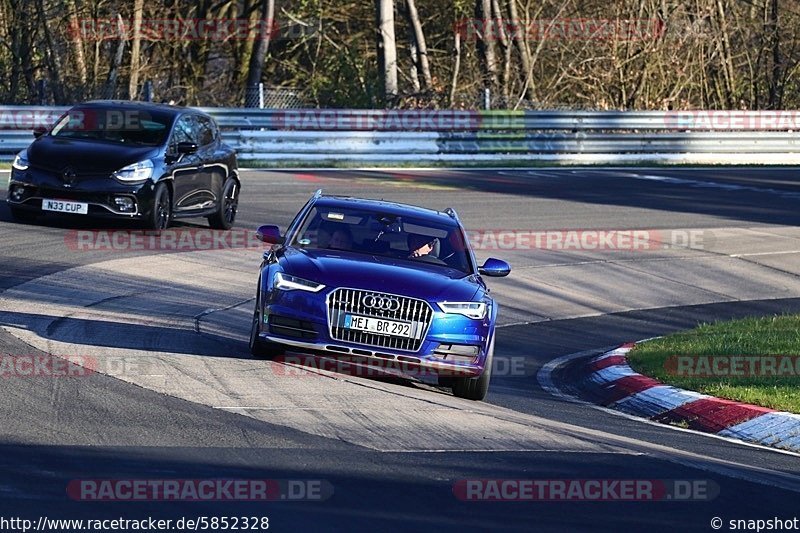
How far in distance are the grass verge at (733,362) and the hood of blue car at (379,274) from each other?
2.01m

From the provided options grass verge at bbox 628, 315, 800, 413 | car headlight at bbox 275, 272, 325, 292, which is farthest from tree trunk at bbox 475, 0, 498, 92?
car headlight at bbox 275, 272, 325, 292

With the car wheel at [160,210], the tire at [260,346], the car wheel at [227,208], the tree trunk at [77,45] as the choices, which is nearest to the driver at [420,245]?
the tire at [260,346]

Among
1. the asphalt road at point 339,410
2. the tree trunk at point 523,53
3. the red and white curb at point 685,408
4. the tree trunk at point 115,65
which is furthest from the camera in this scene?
the tree trunk at point 523,53

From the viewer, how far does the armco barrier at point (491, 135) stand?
28047mm

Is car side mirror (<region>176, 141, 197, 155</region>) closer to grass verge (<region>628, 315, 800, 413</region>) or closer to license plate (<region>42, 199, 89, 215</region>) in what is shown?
license plate (<region>42, 199, 89, 215</region>)

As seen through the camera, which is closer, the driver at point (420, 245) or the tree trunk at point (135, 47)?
the driver at point (420, 245)

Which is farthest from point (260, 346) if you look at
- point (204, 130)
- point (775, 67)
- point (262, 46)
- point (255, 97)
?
point (775, 67)

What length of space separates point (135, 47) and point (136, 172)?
60.8 feet

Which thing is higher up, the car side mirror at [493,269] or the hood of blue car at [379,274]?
the hood of blue car at [379,274]

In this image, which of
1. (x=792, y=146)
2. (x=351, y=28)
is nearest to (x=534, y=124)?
(x=792, y=146)

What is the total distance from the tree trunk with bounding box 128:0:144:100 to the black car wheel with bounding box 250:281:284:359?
24.2 m

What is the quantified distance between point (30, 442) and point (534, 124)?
24.8m

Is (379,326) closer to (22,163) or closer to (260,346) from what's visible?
(260,346)

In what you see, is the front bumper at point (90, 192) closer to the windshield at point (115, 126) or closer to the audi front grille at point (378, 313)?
the windshield at point (115, 126)
